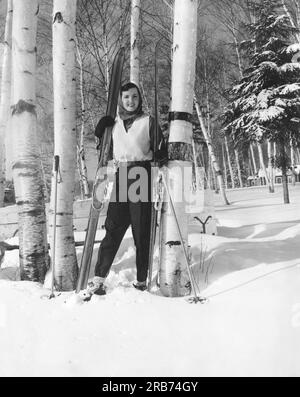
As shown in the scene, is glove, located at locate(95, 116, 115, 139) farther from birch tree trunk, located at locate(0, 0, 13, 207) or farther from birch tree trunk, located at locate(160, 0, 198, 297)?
birch tree trunk, located at locate(0, 0, 13, 207)

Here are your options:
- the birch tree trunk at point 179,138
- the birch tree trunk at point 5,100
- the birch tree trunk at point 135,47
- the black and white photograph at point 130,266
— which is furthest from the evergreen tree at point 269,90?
the birch tree trunk at point 179,138

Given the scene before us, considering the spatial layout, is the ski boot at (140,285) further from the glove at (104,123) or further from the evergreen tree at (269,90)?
the evergreen tree at (269,90)

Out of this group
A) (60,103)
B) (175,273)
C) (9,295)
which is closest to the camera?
(9,295)

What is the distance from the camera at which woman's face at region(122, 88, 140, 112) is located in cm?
297

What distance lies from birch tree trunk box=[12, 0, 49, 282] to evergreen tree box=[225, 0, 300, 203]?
412 inches

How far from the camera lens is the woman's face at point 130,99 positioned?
297 centimetres

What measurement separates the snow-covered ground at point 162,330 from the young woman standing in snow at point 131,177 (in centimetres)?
36

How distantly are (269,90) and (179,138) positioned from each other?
38.2 feet

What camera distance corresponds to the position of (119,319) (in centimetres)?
223

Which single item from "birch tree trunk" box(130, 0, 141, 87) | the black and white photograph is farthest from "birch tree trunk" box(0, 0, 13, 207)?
the black and white photograph

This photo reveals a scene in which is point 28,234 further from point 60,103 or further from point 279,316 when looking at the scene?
point 279,316

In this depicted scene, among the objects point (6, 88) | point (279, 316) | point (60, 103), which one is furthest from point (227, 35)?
point (279, 316)

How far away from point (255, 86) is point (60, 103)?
38.9ft

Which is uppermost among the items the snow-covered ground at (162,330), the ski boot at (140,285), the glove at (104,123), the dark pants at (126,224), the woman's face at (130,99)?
the woman's face at (130,99)
